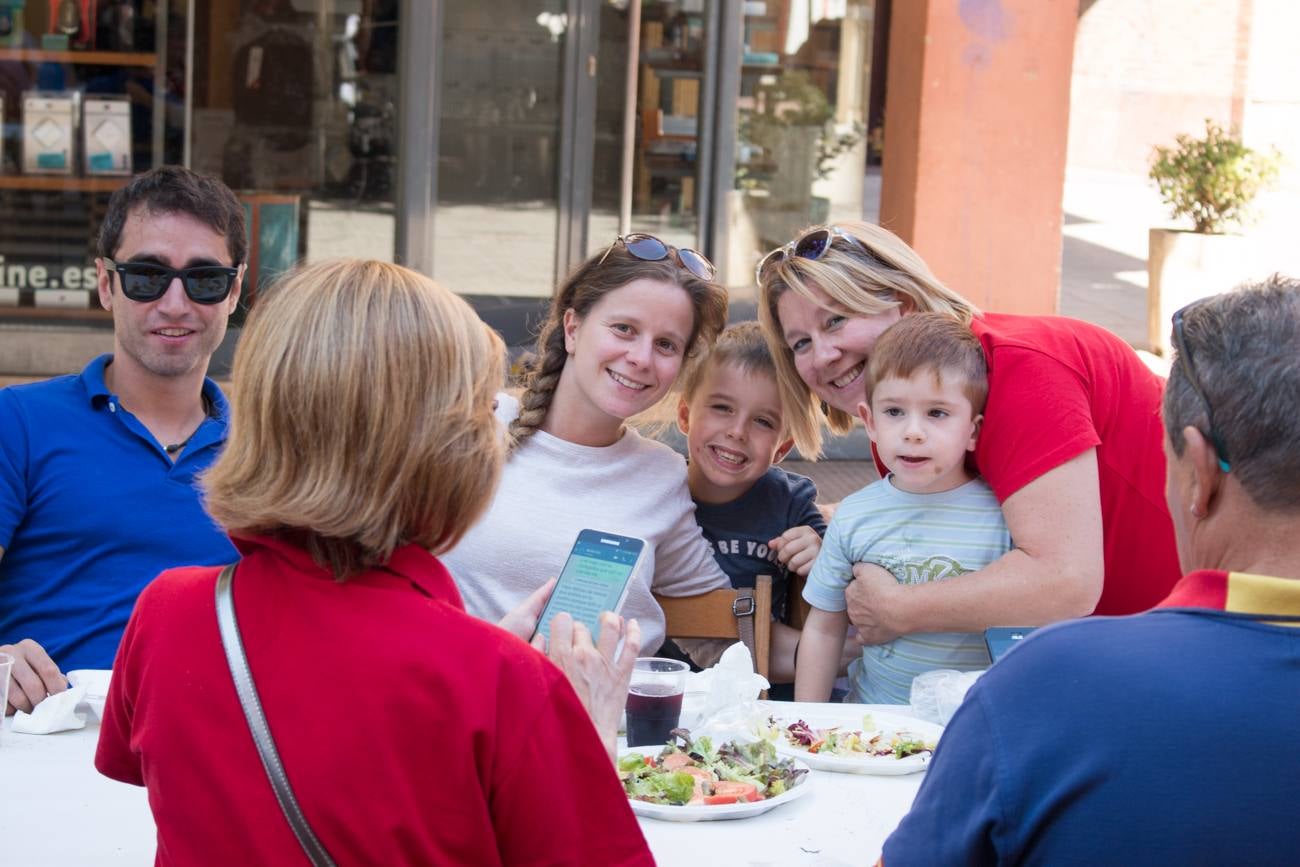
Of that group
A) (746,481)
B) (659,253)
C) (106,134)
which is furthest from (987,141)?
(106,134)

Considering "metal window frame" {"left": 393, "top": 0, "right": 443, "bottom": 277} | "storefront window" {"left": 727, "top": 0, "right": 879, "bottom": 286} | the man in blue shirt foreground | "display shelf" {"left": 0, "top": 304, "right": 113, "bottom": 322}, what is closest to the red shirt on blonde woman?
the man in blue shirt foreground

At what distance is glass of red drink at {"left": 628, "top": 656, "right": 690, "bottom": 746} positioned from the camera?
2.45 meters

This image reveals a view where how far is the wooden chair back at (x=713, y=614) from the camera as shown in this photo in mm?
3158

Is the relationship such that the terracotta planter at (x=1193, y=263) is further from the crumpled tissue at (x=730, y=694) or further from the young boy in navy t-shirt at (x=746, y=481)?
the crumpled tissue at (x=730, y=694)

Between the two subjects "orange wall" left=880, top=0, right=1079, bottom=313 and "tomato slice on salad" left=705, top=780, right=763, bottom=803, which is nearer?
"tomato slice on salad" left=705, top=780, right=763, bottom=803

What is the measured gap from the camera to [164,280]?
302 centimetres

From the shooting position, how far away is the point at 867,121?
→ 9.51 m

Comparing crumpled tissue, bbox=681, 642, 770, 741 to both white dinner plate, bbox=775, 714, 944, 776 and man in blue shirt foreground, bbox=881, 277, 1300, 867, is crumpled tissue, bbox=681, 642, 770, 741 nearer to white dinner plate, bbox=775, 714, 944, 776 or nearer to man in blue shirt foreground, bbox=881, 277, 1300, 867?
white dinner plate, bbox=775, 714, 944, 776

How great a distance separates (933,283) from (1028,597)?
72 centimetres

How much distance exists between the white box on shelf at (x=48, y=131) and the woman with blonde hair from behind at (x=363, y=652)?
746 cm

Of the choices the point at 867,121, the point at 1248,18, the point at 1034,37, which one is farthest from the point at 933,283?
the point at 1248,18

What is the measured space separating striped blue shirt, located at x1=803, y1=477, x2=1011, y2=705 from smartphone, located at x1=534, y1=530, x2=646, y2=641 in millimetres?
797

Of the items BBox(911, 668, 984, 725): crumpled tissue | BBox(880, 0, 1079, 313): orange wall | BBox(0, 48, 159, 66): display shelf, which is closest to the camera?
BBox(911, 668, 984, 725): crumpled tissue

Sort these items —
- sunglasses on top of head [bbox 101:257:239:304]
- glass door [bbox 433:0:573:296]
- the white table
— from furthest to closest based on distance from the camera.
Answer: glass door [bbox 433:0:573:296]
sunglasses on top of head [bbox 101:257:239:304]
the white table
